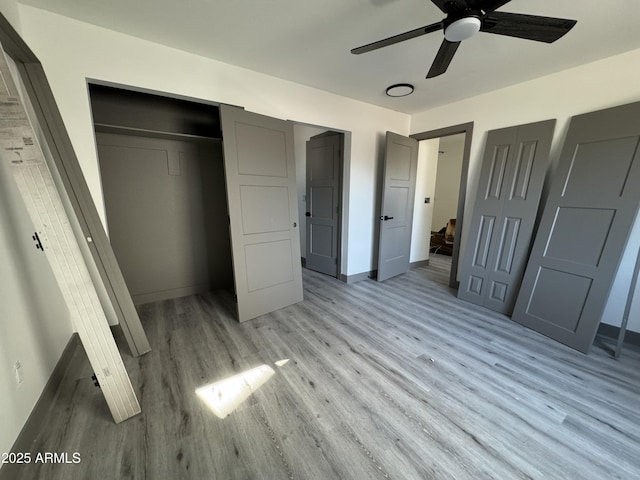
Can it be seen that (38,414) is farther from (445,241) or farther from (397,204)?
(445,241)

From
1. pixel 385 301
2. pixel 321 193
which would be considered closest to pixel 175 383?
pixel 385 301

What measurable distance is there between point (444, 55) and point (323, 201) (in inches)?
94.2

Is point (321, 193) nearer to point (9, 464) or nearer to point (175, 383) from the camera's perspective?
point (175, 383)

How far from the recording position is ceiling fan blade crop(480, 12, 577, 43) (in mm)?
1229

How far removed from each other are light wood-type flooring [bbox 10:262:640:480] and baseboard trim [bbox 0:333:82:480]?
0.04 m

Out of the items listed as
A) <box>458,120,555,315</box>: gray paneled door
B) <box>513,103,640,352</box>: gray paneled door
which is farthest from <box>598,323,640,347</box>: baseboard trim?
<box>458,120,555,315</box>: gray paneled door

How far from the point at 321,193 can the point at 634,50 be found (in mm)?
3345

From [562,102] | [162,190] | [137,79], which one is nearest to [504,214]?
[562,102]

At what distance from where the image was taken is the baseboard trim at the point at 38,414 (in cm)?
107

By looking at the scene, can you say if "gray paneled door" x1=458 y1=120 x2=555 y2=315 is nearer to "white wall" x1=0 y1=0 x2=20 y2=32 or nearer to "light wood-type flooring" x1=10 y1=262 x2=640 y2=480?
"light wood-type flooring" x1=10 y1=262 x2=640 y2=480

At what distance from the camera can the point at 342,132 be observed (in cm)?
328

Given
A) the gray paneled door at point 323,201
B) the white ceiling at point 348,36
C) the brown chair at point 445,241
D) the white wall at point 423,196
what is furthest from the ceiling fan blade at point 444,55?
the brown chair at point 445,241

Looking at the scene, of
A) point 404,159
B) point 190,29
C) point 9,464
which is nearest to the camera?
point 9,464

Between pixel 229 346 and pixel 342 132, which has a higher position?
pixel 342 132
